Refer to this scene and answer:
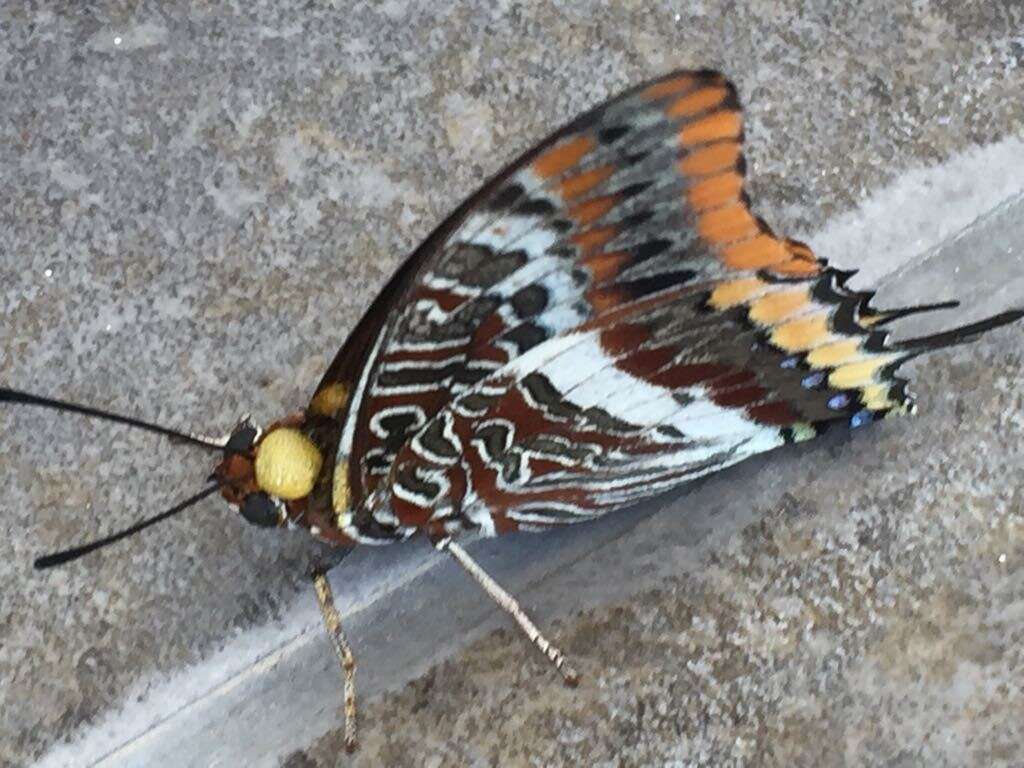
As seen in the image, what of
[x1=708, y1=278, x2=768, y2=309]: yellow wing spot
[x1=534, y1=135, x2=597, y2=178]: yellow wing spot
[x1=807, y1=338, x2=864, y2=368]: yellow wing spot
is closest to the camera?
[x1=534, y1=135, x2=597, y2=178]: yellow wing spot

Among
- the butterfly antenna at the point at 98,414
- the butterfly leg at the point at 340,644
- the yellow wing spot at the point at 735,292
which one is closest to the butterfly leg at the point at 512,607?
the butterfly leg at the point at 340,644

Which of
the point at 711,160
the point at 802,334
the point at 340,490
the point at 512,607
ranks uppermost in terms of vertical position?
the point at 711,160

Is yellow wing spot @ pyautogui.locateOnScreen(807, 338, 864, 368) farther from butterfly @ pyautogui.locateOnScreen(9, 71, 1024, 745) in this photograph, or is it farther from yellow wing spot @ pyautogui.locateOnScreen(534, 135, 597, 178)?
yellow wing spot @ pyautogui.locateOnScreen(534, 135, 597, 178)

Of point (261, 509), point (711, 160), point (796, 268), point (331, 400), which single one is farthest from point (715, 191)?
point (261, 509)

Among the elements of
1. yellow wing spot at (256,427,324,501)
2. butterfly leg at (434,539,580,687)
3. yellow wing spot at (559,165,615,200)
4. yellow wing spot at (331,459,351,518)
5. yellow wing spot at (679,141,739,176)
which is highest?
yellow wing spot at (559,165,615,200)

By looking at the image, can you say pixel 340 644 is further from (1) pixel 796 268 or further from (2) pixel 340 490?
(1) pixel 796 268

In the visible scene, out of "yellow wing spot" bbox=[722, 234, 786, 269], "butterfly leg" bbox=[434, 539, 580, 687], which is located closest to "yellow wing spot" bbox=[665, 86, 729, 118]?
"yellow wing spot" bbox=[722, 234, 786, 269]

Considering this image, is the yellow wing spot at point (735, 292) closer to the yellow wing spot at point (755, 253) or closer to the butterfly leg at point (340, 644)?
the yellow wing spot at point (755, 253)

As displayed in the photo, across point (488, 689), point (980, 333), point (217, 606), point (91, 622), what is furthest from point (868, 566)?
point (91, 622)
